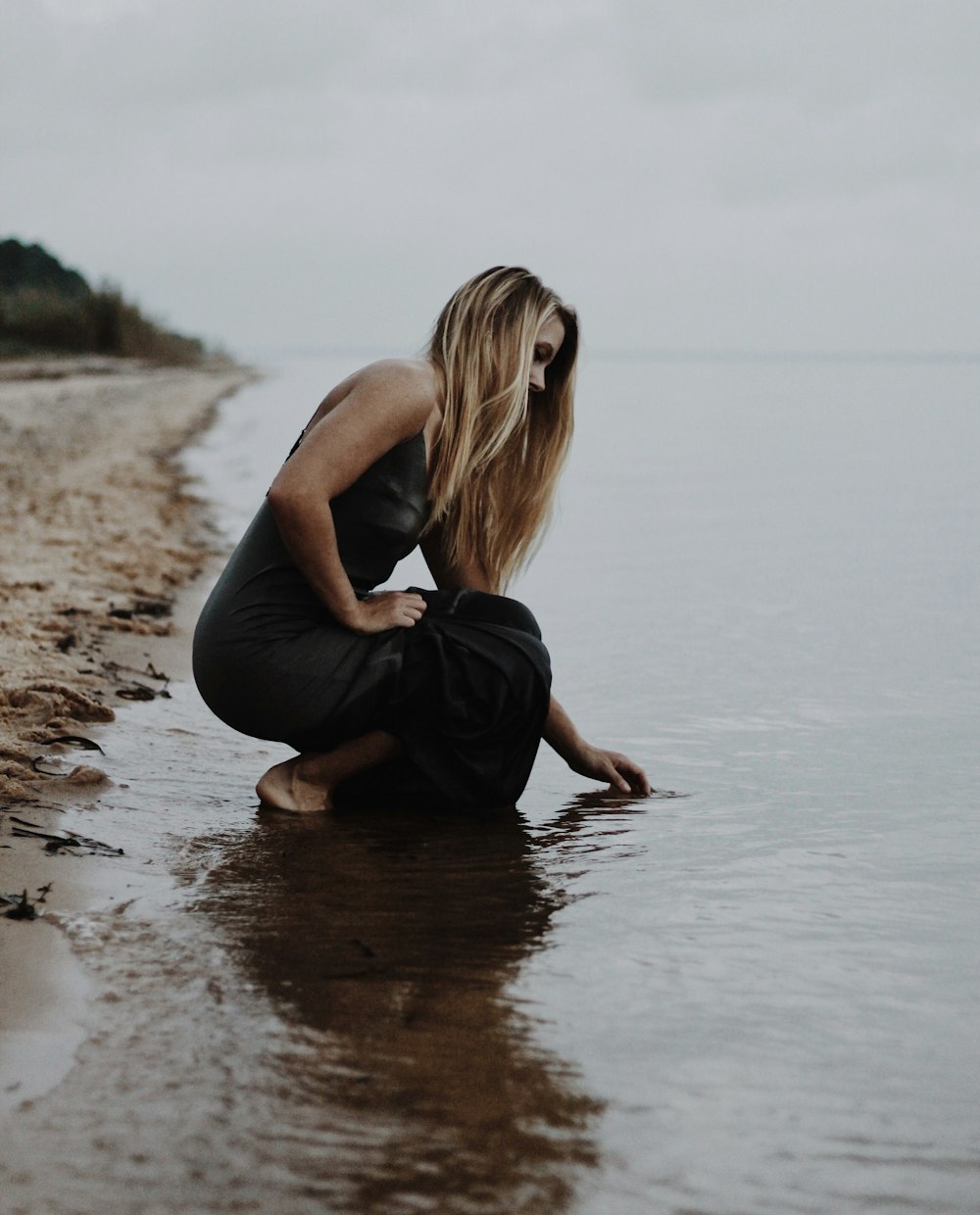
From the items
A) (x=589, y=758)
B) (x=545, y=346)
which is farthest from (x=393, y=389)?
(x=589, y=758)

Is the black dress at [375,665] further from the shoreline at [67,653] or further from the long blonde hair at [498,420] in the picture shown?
the shoreline at [67,653]

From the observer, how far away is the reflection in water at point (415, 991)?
139 cm

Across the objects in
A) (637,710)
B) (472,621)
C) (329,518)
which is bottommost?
(637,710)

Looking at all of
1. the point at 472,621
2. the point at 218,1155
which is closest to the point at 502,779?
the point at 472,621

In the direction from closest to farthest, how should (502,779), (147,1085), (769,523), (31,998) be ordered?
(147,1085) < (31,998) < (502,779) < (769,523)

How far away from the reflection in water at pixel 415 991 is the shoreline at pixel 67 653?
26 centimetres

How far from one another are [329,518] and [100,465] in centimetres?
712

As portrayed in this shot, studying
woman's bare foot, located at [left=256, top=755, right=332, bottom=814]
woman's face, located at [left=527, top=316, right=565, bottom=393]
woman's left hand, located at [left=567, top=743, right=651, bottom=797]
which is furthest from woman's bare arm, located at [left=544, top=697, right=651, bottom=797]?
woman's face, located at [left=527, top=316, right=565, bottom=393]

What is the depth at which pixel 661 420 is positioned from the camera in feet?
60.2

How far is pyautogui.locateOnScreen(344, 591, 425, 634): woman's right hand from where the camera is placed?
2590 mm

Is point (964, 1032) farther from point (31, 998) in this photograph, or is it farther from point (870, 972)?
point (31, 998)

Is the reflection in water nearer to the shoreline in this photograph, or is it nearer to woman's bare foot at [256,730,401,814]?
woman's bare foot at [256,730,401,814]

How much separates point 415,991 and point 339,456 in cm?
102

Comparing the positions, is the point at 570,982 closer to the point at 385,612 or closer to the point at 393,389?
the point at 385,612
